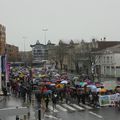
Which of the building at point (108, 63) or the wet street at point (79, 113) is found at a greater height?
the building at point (108, 63)

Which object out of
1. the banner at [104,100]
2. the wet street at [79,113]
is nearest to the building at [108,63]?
the banner at [104,100]

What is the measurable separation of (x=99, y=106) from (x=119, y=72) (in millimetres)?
50433

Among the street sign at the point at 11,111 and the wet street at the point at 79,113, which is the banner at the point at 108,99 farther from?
the street sign at the point at 11,111

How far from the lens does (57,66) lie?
13100 cm

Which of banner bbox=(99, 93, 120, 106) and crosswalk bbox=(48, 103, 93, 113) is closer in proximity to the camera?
crosswalk bbox=(48, 103, 93, 113)

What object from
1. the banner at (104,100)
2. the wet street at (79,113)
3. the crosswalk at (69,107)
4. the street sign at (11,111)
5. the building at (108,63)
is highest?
the building at (108,63)

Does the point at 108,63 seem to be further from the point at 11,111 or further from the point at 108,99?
the point at 11,111

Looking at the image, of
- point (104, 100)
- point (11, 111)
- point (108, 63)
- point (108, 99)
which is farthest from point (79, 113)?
point (108, 63)

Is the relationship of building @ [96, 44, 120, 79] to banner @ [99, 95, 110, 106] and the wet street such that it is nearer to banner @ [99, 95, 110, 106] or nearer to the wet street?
banner @ [99, 95, 110, 106]

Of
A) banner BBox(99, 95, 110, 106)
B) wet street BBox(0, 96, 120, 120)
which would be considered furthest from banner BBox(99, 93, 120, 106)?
wet street BBox(0, 96, 120, 120)

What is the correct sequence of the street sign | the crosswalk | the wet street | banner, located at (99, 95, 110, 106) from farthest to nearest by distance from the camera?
1. banner, located at (99, 95, 110, 106)
2. the crosswalk
3. the wet street
4. the street sign

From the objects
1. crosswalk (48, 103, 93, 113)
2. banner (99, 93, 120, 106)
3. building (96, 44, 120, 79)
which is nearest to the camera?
crosswalk (48, 103, 93, 113)

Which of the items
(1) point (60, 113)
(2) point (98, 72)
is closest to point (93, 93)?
(1) point (60, 113)

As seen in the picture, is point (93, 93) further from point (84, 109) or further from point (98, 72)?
point (98, 72)
